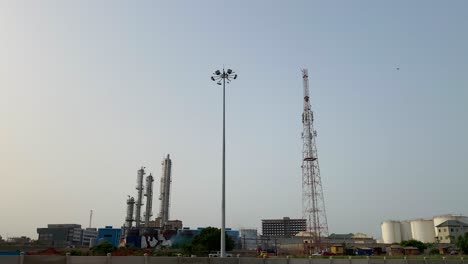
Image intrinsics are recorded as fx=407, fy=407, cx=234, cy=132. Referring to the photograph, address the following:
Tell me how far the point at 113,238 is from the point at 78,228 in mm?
81507

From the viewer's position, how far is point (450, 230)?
136 meters

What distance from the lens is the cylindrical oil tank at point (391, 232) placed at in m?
156

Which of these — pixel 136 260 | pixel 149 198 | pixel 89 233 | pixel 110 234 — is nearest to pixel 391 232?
pixel 149 198

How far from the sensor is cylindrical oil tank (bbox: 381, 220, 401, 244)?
15612 centimetres

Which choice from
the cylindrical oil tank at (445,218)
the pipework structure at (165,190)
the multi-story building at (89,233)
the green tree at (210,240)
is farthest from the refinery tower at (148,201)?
the cylindrical oil tank at (445,218)

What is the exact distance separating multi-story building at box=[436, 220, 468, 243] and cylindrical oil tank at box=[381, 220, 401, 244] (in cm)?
1918

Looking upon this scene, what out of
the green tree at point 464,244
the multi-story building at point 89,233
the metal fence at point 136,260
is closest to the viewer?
the metal fence at point 136,260

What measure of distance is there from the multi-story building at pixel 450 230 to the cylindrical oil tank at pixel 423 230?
6848 mm

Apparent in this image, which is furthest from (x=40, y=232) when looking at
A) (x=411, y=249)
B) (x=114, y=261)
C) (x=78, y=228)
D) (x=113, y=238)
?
(x=114, y=261)

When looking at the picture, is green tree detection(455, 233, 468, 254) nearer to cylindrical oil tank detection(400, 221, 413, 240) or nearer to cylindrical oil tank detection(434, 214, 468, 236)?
cylindrical oil tank detection(434, 214, 468, 236)

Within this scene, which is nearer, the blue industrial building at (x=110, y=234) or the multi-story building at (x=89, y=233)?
the blue industrial building at (x=110, y=234)

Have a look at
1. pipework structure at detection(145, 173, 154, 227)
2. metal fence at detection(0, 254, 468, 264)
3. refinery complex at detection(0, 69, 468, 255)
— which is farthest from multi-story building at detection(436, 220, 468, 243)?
metal fence at detection(0, 254, 468, 264)

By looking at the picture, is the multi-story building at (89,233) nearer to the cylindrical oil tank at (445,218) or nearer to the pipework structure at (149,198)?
the pipework structure at (149,198)

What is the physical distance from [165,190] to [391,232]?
90.8 metres
